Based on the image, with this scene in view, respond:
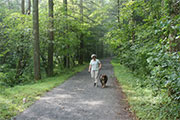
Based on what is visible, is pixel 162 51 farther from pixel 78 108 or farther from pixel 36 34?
pixel 36 34

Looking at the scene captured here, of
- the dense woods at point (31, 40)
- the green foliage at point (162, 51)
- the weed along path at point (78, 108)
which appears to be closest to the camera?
the green foliage at point (162, 51)

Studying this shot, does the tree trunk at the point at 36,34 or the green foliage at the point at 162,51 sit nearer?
the green foliage at the point at 162,51

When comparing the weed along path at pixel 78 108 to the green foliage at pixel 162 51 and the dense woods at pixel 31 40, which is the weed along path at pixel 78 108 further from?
the dense woods at pixel 31 40

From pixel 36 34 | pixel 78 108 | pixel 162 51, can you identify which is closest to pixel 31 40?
pixel 36 34

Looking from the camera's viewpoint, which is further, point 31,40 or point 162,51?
point 31,40

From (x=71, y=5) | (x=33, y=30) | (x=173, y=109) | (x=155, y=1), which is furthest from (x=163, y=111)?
(x=71, y=5)

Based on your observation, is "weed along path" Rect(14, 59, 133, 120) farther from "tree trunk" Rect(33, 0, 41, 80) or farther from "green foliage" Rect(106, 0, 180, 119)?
"tree trunk" Rect(33, 0, 41, 80)

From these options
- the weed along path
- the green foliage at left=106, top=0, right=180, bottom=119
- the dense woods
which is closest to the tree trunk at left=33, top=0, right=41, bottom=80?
the dense woods

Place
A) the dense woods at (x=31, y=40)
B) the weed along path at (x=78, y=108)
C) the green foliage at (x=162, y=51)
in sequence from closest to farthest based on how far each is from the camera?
the green foliage at (x=162, y=51) < the weed along path at (x=78, y=108) < the dense woods at (x=31, y=40)

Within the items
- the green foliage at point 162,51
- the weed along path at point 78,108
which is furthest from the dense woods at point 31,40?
the green foliage at point 162,51

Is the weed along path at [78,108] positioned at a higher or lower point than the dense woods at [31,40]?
lower

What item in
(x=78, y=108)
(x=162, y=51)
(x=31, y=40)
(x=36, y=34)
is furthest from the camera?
(x=31, y=40)

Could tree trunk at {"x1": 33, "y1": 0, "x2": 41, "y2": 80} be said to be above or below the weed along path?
above

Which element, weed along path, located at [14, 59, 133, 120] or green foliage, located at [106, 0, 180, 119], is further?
weed along path, located at [14, 59, 133, 120]
